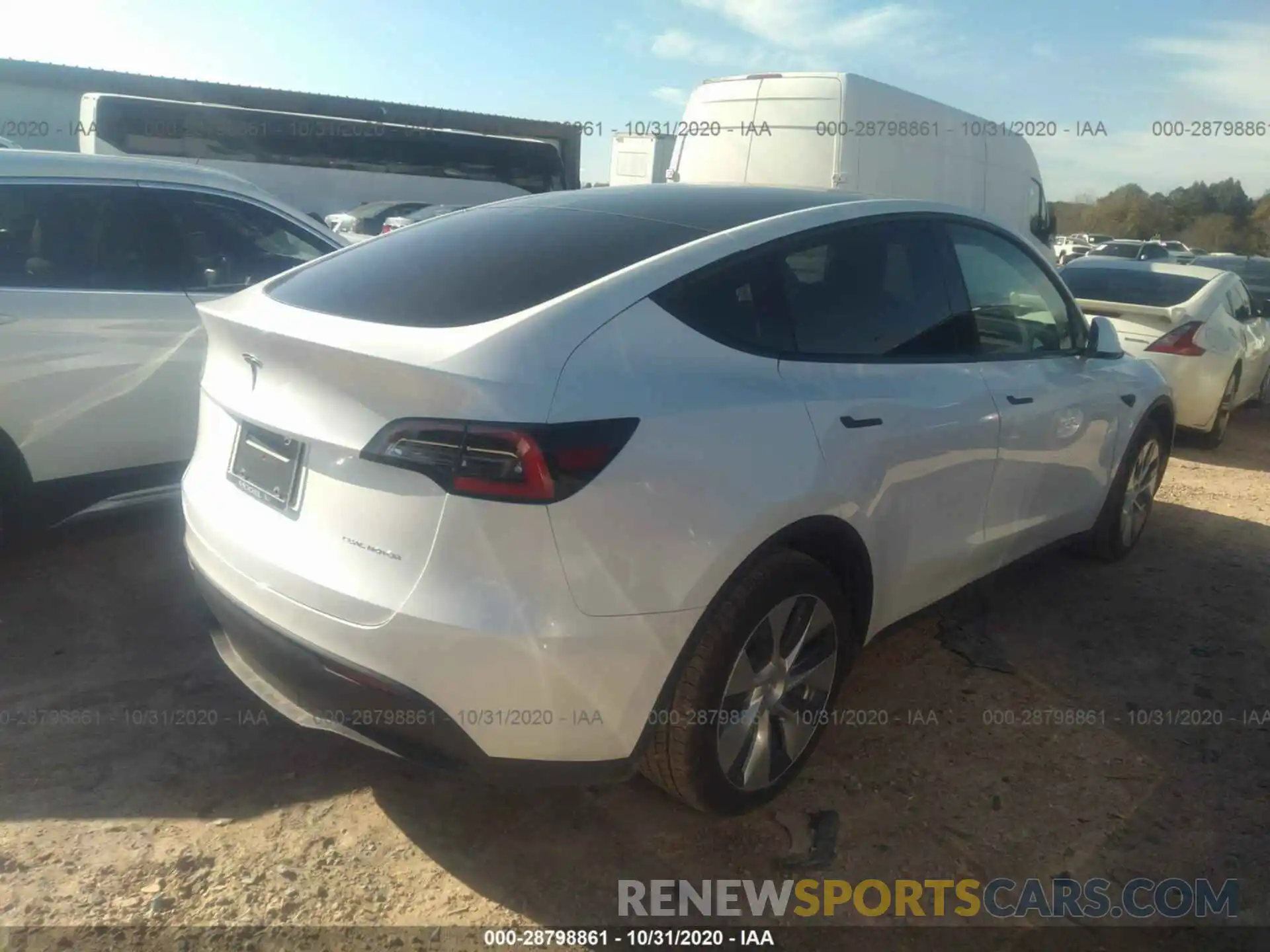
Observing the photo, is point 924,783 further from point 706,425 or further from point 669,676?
point 706,425

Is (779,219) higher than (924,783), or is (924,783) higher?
(779,219)

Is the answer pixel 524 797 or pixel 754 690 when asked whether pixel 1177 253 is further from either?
pixel 524 797

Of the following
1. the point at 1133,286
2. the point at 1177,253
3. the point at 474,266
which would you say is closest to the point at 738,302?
the point at 474,266

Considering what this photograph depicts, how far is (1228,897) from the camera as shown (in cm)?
257

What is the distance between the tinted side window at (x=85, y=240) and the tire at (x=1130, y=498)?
4.32m

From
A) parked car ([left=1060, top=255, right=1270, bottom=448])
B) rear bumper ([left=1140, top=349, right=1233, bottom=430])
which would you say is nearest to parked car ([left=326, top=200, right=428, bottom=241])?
parked car ([left=1060, top=255, right=1270, bottom=448])

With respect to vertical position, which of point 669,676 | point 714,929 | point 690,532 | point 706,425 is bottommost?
point 714,929

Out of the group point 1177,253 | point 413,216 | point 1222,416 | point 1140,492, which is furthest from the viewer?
point 1177,253

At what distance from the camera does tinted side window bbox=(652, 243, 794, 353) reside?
94.5 inches

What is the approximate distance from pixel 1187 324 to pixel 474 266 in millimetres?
6448

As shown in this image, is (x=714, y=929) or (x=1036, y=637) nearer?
(x=714, y=929)

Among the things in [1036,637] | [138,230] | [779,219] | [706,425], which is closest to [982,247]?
[779,219]

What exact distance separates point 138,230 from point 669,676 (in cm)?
337

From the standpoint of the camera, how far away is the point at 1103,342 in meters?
4.16
